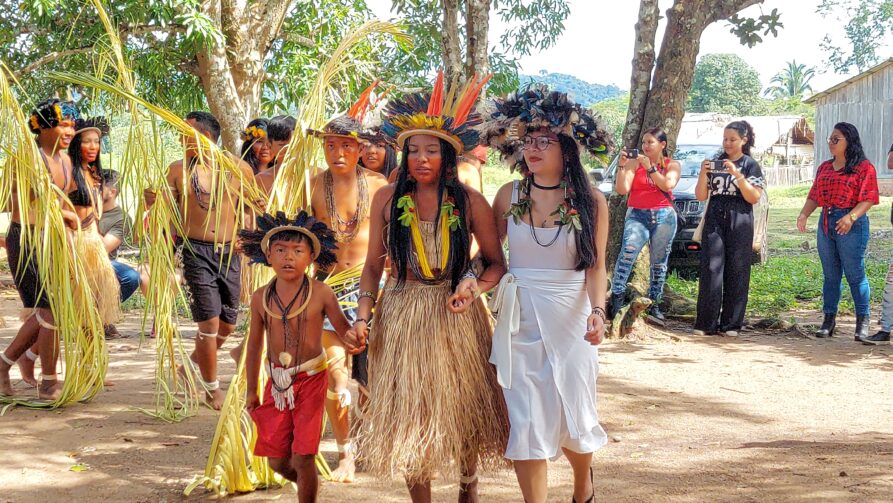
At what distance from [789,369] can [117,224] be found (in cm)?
535

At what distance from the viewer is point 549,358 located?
11.3 feet

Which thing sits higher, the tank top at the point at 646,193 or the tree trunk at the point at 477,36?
the tree trunk at the point at 477,36

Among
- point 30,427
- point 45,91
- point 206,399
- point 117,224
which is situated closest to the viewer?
point 30,427

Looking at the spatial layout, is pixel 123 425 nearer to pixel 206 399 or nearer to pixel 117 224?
pixel 206 399

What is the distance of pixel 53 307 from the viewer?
531cm

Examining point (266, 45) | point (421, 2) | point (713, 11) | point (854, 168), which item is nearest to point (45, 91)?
point (266, 45)

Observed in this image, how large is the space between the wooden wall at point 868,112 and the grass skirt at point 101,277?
24756 mm

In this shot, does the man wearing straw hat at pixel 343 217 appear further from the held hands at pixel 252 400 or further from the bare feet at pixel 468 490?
the bare feet at pixel 468 490

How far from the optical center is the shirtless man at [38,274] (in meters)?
5.59

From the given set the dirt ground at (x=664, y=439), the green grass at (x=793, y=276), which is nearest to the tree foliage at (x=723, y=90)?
the green grass at (x=793, y=276)

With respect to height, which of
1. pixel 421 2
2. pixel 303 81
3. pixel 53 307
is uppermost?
pixel 421 2

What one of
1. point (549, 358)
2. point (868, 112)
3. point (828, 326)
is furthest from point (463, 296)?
point (868, 112)

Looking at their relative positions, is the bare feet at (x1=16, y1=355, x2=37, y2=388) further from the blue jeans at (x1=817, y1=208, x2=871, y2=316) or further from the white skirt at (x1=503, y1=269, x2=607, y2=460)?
the blue jeans at (x1=817, y1=208, x2=871, y2=316)

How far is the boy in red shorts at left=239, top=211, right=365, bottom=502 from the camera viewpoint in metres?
3.59
